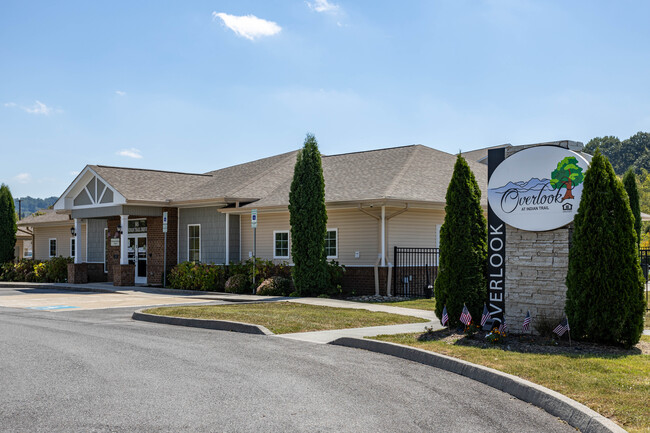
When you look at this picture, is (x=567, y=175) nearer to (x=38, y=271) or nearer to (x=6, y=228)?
(x=38, y=271)

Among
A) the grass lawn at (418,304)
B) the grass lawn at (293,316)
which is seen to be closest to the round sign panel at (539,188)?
the grass lawn at (293,316)

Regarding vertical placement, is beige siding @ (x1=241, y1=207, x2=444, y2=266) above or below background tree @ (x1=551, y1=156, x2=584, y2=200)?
below

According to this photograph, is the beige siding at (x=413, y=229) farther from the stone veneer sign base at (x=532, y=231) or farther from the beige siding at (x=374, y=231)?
the stone veneer sign base at (x=532, y=231)

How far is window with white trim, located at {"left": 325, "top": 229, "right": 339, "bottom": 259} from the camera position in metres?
23.8

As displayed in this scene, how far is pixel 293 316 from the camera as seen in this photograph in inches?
605

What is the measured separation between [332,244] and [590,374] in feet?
52.8

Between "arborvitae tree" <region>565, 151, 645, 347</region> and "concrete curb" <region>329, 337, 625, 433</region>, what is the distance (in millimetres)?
2729

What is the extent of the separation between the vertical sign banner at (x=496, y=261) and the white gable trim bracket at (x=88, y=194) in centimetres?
1889

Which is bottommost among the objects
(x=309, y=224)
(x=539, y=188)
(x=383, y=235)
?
(x=383, y=235)

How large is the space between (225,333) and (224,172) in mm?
21532

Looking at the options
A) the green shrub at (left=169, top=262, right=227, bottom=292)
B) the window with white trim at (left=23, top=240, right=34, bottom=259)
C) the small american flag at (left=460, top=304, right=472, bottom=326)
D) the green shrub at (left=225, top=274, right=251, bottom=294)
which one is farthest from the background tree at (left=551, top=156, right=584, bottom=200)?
the window with white trim at (left=23, top=240, right=34, bottom=259)

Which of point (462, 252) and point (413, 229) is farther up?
point (413, 229)

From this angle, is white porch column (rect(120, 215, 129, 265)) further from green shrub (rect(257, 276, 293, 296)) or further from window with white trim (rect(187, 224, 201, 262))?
green shrub (rect(257, 276, 293, 296))

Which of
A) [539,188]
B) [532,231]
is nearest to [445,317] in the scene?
[532,231]
